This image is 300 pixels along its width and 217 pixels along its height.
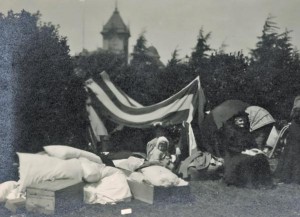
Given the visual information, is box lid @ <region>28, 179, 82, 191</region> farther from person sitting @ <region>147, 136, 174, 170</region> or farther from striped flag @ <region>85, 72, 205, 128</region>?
striped flag @ <region>85, 72, 205, 128</region>

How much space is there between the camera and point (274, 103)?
1552cm

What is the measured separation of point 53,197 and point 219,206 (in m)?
2.35

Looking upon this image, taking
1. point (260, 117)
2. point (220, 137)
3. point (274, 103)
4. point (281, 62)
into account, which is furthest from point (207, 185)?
point (281, 62)

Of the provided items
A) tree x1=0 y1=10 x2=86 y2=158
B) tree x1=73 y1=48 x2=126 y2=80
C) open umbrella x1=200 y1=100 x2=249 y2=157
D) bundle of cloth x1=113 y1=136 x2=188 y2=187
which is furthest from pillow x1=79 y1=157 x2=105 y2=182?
tree x1=73 y1=48 x2=126 y2=80

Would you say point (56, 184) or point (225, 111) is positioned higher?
point (225, 111)

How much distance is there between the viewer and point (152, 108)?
10.9 m

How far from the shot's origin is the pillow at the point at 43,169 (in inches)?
251

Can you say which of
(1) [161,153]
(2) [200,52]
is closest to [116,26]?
(2) [200,52]

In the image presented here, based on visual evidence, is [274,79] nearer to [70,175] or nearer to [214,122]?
[214,122]

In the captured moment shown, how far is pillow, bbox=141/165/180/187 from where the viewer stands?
21.9 feet

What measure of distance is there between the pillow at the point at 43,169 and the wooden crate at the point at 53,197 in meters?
0.16

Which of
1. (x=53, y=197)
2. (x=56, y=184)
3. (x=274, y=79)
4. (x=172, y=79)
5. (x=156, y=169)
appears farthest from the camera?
(x=274, y=79)

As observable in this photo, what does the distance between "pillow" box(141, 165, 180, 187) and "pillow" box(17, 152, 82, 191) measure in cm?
102

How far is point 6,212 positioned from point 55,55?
148 inches
